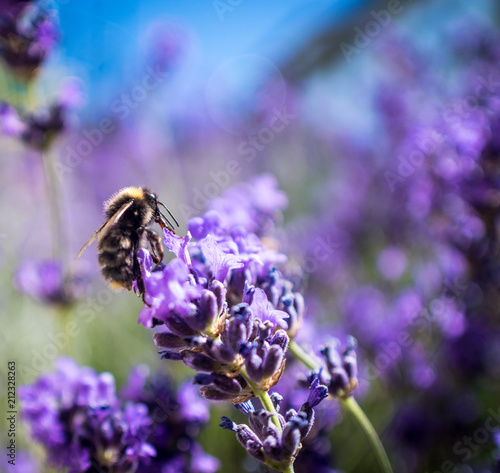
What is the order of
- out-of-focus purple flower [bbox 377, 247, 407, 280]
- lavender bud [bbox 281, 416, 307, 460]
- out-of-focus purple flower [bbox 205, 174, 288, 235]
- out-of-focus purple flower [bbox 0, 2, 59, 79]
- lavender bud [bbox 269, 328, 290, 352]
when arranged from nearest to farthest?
lavender bud [bbox 281, 416, 307, 460] < lavender bud [bbox 269, 328, 290, 352] < out-of-focus purple flower [bbox 205, 174, 288, 235] < out-of-focus purple flower [bbox 0, 2, 59, 79] < out-of-focus purple flower [bbox 377, 247, 407, 280]

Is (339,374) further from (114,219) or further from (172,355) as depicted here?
(114,219)

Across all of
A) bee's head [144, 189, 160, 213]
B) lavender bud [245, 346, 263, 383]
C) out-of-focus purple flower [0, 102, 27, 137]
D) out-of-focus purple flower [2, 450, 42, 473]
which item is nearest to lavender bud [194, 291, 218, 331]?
lavender bud [245, 346, 263, 383]

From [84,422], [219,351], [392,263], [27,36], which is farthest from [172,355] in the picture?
[392,263]

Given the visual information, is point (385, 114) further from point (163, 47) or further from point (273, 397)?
point (273, 397)

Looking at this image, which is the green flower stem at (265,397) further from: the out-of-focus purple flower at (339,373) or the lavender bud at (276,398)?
the out-of-focus purple flower at (339,373)

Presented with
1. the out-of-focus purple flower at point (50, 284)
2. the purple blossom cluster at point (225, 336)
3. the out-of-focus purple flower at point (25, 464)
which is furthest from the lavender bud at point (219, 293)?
the out-of-focus purple flower at point (25, 464)

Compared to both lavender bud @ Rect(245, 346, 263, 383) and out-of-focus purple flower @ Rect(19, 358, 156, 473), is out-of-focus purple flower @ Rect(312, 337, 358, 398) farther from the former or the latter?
out-of-focus purple flower @ Rect(19, 358, 156, 473)
